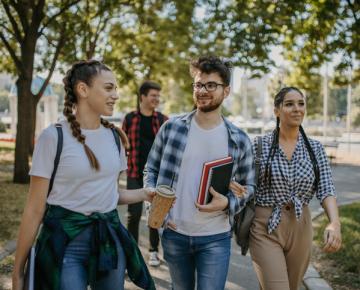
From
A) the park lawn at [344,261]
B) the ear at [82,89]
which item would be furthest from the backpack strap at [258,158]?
the park lawn at [344,261]

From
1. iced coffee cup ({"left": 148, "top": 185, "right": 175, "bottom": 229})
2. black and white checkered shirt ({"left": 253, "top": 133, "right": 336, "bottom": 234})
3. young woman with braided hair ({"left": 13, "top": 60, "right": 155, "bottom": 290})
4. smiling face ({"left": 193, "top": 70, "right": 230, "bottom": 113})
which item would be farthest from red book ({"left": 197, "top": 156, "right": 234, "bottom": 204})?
black and white checkered shirt ({"left": 253, "top": 133, "right": 336, "bottom": 234})

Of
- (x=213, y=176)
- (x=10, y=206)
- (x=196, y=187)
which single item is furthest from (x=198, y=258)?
(x=10, y=206)

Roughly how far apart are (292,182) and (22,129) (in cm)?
1039

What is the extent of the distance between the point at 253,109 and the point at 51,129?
12747cm

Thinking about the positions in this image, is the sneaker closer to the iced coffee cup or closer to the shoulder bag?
the shoulder bag

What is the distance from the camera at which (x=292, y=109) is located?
11.5 feet

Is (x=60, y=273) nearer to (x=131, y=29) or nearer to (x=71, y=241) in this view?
(x=71, y=241)

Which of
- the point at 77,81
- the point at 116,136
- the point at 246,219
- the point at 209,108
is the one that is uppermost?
the point at 77,81

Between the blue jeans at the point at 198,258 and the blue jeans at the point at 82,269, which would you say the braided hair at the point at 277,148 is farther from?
the blue jeans at the point at 82,269

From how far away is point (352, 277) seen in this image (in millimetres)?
5430

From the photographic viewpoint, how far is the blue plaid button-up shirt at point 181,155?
3010 millimetres

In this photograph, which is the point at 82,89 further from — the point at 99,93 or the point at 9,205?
the point at 9,205

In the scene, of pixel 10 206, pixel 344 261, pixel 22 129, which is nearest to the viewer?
pixel 344 261

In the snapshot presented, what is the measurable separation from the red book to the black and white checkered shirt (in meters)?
0.59
